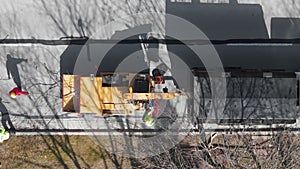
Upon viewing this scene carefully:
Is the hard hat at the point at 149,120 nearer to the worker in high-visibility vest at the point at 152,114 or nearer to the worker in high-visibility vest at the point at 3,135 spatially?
the worker in high-visibility vest at the point at 152,114

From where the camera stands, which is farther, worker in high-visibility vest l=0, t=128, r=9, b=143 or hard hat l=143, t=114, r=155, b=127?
hard hat l=143, t=114, r=155, b=127

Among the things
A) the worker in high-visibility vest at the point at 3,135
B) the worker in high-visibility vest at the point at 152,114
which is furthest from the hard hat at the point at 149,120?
the worker in high-visibility vest at the point at 3,135

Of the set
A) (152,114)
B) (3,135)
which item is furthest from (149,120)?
(3,135)

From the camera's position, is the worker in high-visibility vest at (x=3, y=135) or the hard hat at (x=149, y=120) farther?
the hard hat at (x=149, y=120)

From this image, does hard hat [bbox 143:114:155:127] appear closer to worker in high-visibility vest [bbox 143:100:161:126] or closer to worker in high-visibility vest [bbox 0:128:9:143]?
worker in high-visibility vest [bbox 143:100:161:126]

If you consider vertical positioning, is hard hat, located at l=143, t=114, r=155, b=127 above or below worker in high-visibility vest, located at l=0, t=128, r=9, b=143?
above

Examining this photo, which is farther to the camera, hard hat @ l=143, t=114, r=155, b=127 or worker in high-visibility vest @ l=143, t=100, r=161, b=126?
hard hat @ l=143, t=114, r=155, b=127

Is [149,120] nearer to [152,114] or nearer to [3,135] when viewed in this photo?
[152,114]

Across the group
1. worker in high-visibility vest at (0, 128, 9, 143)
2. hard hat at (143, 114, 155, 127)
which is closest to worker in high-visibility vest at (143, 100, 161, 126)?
hard hat at (143, 114, 155, 127)

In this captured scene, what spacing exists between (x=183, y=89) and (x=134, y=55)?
164 cm

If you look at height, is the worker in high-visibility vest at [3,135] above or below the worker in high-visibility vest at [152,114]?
below

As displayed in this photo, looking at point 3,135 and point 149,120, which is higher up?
point 149,120

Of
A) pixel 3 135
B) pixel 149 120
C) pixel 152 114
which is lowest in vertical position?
pixel 3 135

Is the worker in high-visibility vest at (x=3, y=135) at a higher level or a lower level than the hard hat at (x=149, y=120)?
lower
